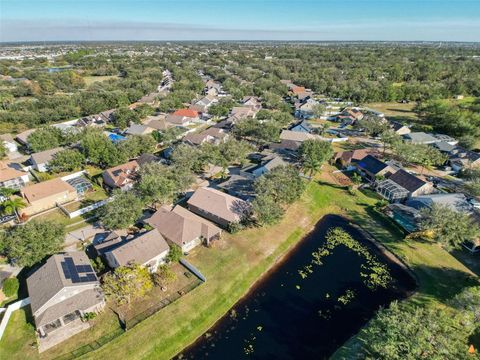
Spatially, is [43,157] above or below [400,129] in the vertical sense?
below

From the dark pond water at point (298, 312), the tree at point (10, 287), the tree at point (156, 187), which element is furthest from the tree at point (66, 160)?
the dark pond water at point (298, 312)

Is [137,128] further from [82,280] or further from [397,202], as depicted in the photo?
[397,202]

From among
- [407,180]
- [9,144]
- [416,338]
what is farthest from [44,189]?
[407,180]

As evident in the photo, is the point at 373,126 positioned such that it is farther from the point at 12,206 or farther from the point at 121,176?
the point at 12,206

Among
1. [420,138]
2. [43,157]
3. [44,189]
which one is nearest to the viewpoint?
[44,189]

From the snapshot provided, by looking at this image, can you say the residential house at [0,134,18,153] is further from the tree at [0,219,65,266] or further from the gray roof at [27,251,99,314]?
the gray roof at [27,251,99,314]

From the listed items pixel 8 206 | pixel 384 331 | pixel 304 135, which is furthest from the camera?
pixel 304 135

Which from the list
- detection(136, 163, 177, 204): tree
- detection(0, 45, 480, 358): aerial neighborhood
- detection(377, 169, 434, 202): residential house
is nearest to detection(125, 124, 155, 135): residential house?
detection(0, 45, 480, 358): aerial neighborhood

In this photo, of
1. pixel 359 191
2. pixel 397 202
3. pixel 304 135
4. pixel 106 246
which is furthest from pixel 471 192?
pixel 106 246
